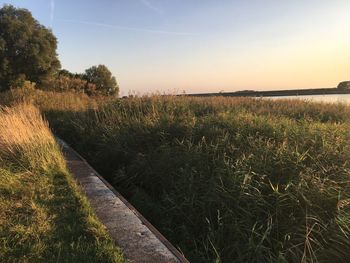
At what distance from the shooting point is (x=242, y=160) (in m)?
4.68

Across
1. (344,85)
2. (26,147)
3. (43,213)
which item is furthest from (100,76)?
(43,213)

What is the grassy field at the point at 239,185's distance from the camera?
11.9ft

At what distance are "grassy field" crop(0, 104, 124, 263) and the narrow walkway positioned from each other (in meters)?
0.13

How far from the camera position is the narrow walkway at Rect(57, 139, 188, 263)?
3246 mm

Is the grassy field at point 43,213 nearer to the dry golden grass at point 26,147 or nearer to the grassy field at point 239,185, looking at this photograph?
the dry golden grass at point 26,147

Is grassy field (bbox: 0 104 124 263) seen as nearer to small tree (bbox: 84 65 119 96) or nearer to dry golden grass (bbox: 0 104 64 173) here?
dry golden grass (bbox: 0 104 64 173)

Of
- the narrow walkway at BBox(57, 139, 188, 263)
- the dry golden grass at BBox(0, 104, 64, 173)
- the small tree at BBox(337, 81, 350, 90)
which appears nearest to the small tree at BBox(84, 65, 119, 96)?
the small tree at BBox(337, 81, 350, 90)

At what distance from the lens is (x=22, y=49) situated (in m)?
31.5

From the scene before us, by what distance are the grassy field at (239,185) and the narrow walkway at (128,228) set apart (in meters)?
0.43

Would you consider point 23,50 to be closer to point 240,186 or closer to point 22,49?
point 22,49

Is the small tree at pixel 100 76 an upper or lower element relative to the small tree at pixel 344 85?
upper

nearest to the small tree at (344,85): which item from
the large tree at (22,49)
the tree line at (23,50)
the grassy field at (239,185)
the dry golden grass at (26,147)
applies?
the grassy field at (239,185)

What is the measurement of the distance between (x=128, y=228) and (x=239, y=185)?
137 centimetres

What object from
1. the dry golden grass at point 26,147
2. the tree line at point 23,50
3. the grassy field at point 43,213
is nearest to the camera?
the grassy field at point 43,213
